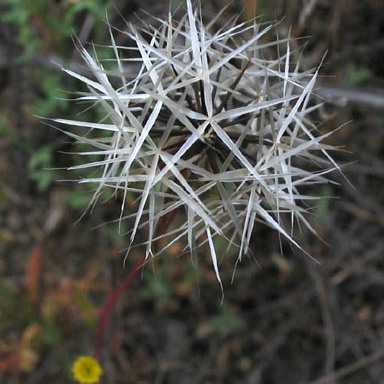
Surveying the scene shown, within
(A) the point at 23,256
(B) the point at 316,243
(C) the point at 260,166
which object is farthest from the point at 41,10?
(B) the point at 316,243

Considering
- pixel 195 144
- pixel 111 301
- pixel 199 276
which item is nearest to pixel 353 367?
pixel 199 276

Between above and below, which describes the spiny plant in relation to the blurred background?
above

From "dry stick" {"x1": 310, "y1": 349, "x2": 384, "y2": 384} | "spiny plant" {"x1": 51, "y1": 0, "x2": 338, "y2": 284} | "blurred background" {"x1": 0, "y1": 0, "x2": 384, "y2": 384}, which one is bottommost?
"dry stick" {"x1": 310, "y1": 349, "x2": 384, "y2": 384}

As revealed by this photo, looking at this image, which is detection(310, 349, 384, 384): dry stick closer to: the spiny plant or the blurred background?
the blurred background

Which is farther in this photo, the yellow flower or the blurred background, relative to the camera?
the blurred background

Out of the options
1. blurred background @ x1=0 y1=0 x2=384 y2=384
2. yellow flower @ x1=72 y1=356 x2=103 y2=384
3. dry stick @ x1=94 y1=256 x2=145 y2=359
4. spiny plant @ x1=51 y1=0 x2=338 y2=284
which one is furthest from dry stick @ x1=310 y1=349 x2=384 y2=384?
spiny plant @ x1=51 y1=0 x2=338 y2=284

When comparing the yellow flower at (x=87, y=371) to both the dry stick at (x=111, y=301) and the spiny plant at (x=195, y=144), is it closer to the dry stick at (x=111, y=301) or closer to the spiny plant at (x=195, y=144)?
the dry stick at (x=111, y=301)

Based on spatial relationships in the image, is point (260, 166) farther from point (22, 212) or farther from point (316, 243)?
point (22, 212)

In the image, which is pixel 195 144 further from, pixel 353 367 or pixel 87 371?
pixel 353 367
